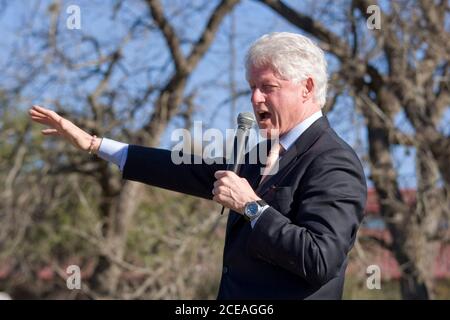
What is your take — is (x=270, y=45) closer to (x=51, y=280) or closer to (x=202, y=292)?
(x=202, y=292)

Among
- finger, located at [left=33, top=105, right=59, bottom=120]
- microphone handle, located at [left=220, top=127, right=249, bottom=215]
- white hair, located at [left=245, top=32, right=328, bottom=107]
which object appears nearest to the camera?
white hair, located at [left=245, top=32, right=328, bottom=107]

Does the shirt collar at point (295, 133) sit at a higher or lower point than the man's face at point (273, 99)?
lower

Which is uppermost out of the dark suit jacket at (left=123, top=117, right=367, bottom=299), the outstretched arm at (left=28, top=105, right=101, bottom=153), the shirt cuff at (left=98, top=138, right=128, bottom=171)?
the outstretched arm at (left=28, top=105, right=101, bottom=153)

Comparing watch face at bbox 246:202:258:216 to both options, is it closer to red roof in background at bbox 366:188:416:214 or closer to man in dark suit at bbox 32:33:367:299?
man in dark suit at bbox 32:33:367:299

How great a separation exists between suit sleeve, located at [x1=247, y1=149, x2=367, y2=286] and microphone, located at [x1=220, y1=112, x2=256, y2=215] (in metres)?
0.28

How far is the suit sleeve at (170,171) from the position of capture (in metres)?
2.81

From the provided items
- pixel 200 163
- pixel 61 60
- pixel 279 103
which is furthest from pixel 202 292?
pixel 279 103

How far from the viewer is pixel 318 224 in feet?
7.13

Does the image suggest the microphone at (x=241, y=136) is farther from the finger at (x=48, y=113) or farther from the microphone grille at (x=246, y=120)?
the finger at (x=48, y=113)

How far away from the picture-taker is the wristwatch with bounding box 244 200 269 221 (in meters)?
2.21

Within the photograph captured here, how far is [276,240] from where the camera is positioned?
2156 mm

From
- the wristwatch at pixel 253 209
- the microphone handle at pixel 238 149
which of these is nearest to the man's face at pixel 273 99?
the microphone handle at pixel 238 149

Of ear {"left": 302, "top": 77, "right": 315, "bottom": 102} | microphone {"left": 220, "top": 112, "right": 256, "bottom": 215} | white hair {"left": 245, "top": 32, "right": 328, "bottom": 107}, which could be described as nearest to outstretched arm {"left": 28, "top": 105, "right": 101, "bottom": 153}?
microphone {"left": 220, "top": 112, "right": 256, "bottom": 215}

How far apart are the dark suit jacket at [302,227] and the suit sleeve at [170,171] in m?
0.26
